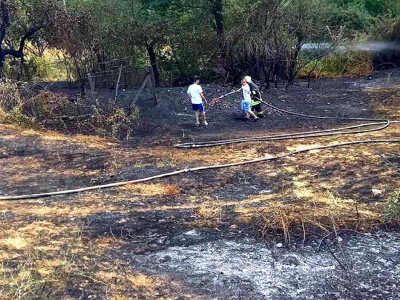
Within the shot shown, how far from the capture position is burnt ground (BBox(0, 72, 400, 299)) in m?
5.11

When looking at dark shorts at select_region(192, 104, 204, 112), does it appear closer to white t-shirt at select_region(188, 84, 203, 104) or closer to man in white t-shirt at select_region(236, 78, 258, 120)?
white t-shirt at select_region(188, 84, 203, 104)

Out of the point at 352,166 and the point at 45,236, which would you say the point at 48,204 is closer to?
the point at 45,236

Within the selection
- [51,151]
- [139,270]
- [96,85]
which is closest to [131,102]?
[96,85]

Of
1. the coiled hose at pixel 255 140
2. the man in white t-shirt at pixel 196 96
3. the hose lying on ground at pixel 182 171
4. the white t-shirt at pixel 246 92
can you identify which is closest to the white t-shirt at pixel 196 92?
the man in white t-shirt at pixel 196 96

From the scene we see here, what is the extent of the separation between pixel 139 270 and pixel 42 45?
11.5 meters

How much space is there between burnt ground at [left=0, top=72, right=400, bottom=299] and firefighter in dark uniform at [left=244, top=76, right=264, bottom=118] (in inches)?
87.0

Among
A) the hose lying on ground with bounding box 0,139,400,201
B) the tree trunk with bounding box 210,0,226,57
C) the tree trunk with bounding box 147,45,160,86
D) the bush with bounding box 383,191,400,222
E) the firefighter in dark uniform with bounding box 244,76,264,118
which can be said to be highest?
the tree trunk with bounding box 210,0,226,57

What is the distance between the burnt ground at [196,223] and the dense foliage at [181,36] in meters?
4.40

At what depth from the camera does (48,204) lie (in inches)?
286

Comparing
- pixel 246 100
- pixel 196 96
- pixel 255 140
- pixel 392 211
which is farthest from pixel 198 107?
pixel 392 211

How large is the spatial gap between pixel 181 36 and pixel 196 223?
10.5 m

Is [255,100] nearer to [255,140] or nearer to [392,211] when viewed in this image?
[255,140]

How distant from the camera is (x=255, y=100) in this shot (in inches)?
504

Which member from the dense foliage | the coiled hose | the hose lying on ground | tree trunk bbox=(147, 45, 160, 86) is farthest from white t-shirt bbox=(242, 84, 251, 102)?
tree trunk bbox=(147, 45, 160, 86)
